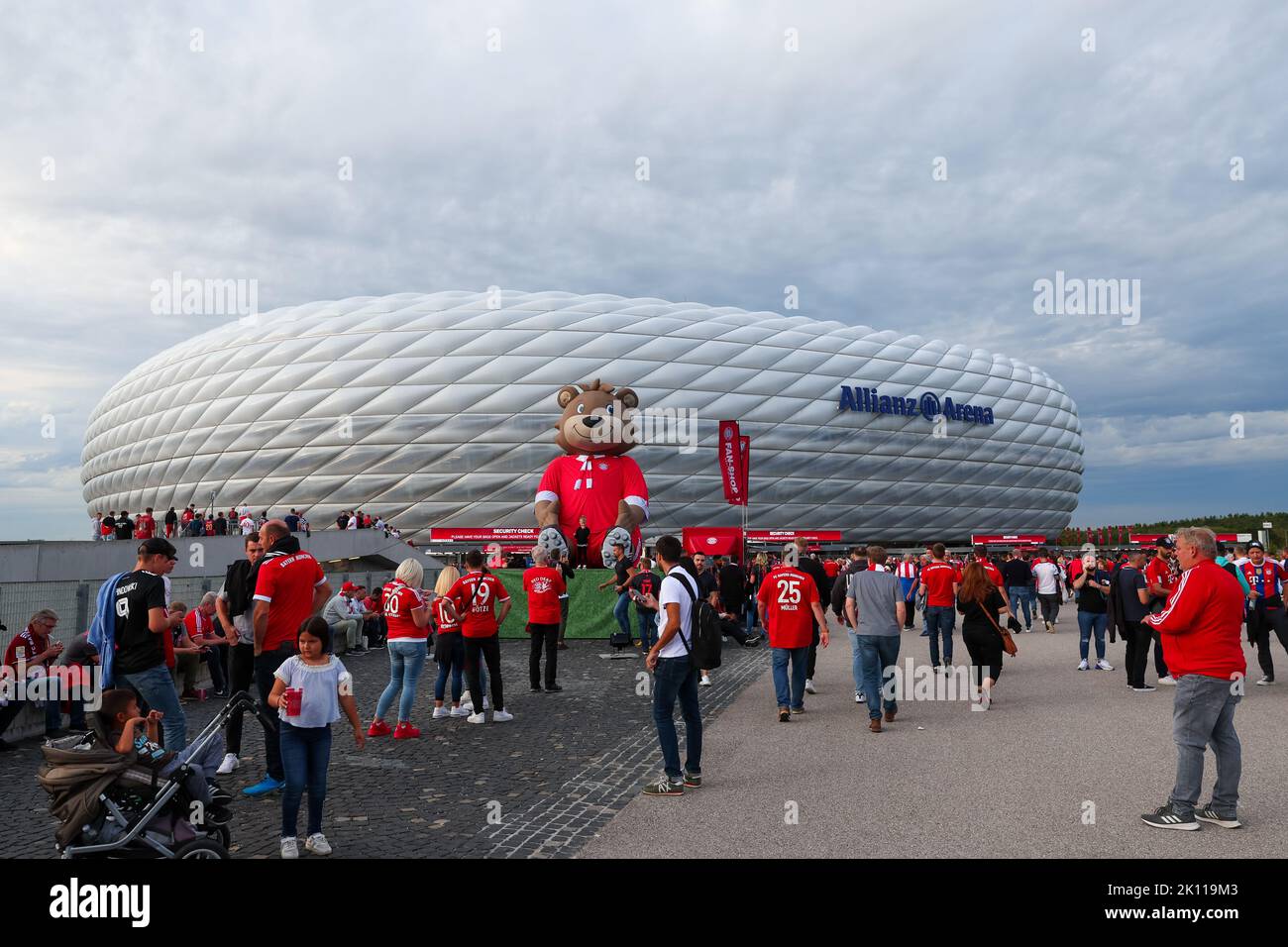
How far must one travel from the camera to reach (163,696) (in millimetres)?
5371

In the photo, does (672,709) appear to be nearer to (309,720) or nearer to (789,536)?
(309,720)

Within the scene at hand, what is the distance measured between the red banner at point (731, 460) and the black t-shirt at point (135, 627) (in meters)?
22.2

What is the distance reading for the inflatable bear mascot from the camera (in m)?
17.4

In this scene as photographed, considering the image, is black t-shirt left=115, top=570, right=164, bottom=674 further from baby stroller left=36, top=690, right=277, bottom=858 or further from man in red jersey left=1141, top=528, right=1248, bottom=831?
man in red jersey left=1141, top=528, right=1248, bottom=831

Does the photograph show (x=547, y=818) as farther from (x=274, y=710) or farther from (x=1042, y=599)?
(x=1042, y=599)

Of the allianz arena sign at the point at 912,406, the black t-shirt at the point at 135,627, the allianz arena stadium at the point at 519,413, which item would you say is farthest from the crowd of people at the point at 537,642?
the allianz arena sign at the point at 912,406

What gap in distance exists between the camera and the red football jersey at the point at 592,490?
17812 millimetres

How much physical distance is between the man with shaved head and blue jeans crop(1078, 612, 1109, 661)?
8955mm

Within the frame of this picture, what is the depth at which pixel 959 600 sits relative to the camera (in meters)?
8.79

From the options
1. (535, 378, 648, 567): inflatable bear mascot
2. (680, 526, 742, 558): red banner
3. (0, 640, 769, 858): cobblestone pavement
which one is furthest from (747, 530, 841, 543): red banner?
(0, 640, 769, 858): cobblestone pavement

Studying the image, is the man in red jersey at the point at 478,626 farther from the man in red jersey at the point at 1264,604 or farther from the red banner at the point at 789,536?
the red banner at the point at 789,536

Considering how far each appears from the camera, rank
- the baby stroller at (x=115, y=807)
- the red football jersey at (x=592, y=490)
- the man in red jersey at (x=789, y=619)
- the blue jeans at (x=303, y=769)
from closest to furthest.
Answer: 1. the baby stroller at (x=115, y=807)
2. the blue jeans at (x=303, y=769)
3. the man in red jersey at (x=789, y=619)
4. the red football jersey at (x=592, y=490)

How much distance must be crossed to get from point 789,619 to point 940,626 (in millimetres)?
3838
